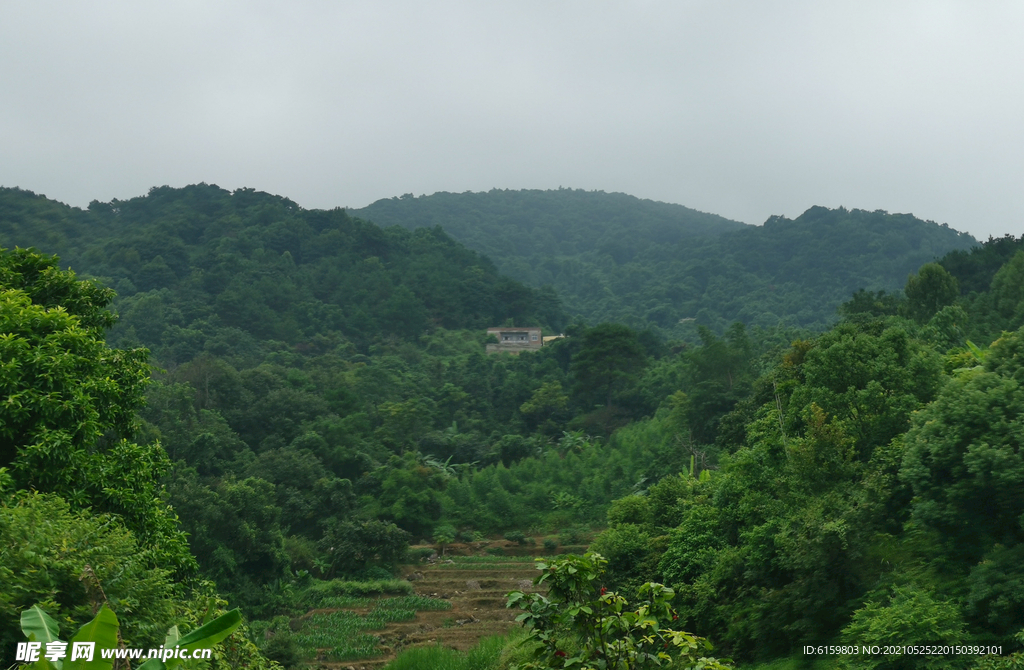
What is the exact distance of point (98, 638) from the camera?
3.39 meters

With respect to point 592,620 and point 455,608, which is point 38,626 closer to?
point 592,620

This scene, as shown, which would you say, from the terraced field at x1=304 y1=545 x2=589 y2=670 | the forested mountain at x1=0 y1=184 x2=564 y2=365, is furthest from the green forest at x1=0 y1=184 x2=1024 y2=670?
the terraced field at x1=304 y1=545 x2=589 y2=670

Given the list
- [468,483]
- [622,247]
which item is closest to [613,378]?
[468,483]

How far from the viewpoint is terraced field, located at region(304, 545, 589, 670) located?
61.9 ft

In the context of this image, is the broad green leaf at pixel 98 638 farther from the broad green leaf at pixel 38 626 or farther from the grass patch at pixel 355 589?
the grass patch at pixel 355 589

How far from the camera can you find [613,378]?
42875mm

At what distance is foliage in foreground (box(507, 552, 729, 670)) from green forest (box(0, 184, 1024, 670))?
21 millimetres

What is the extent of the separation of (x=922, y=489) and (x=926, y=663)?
2.18m

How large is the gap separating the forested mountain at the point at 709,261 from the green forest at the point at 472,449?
1.96 meters

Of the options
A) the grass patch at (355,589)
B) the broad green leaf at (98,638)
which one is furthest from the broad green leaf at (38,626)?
the grass patch at (355,589)

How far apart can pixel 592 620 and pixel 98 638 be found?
7.38 ft

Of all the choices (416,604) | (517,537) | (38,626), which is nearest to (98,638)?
(38,626)

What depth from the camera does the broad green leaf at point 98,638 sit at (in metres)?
3.34

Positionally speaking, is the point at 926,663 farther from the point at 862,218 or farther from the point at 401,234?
the point at 862,218
